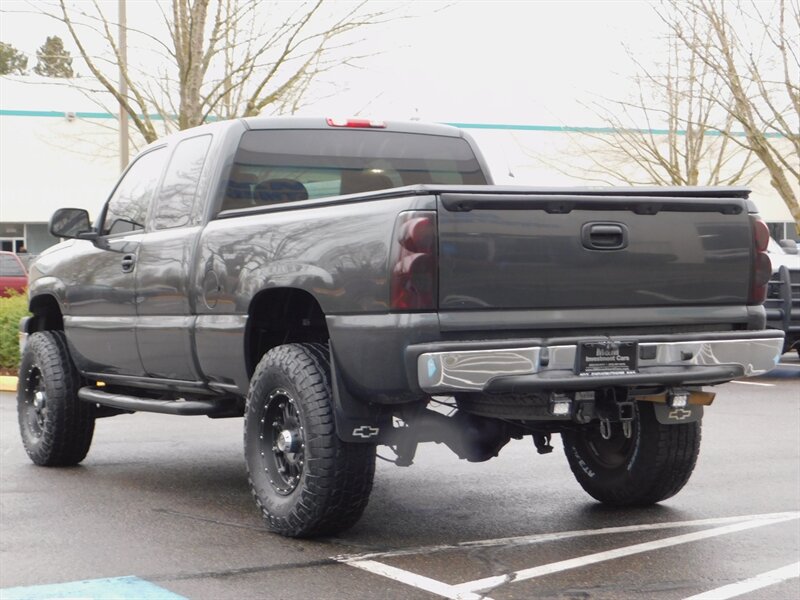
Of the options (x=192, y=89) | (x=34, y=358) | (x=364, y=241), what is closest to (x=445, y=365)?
(x=364, y=241)

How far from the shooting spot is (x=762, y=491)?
7465 millimetres

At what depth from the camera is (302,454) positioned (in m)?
6.09

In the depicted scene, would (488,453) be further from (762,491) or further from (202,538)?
(762,491)

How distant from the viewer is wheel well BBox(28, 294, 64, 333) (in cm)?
894

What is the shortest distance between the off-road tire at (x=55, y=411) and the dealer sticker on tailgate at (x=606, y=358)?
4.11 m

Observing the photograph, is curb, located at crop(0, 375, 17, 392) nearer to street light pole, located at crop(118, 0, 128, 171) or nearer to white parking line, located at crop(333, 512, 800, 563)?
street light pole, located at crop(118, 0, 128, 171)

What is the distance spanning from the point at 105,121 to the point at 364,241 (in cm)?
3456

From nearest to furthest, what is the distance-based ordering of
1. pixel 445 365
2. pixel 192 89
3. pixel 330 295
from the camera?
pixel 445 365 < pixel 330 295 < pixel 192 89

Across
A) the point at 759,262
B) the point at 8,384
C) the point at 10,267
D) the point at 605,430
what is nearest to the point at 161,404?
the point at 605,430

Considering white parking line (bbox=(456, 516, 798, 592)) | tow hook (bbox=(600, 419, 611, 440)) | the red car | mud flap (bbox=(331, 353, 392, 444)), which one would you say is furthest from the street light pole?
white parking line (bbox=(456, 516, 798, 592))

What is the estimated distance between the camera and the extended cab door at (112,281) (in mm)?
7727

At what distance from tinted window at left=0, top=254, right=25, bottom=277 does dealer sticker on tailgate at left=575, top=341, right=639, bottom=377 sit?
945 inches

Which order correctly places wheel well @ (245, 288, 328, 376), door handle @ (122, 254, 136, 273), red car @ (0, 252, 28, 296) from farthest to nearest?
1. red car @ (0, 252, 28, 296)
2. door handle @ (122, 254, 136, 273)
3. wheel well @ (245, 288, 328, 376)

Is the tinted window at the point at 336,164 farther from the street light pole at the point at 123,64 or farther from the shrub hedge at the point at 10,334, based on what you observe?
the street light pole at the point at 123,64
